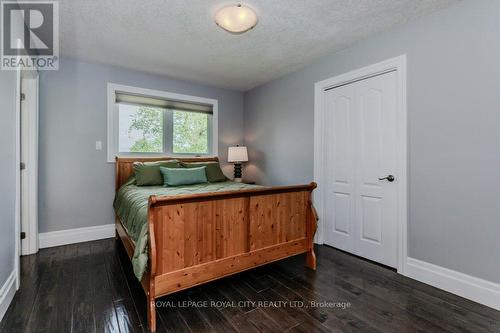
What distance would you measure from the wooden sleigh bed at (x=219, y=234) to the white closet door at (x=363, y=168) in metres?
0.71

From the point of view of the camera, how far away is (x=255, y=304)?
1850mm

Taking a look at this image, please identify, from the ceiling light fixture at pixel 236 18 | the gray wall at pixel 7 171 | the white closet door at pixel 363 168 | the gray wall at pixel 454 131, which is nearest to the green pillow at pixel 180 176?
the gray wall at pixel 7 171

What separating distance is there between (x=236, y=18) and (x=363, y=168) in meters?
2.03

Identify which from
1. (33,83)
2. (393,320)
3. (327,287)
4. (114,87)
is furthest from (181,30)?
(393,320)

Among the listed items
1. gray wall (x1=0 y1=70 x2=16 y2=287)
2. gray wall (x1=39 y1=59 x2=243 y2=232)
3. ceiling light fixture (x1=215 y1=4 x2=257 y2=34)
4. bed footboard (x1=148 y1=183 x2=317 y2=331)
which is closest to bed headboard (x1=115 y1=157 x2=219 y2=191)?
gray wall (x1=39 y1=59 x2=243 y2=232)

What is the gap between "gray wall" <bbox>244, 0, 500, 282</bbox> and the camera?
1856mm

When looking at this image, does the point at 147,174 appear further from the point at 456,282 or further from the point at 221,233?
the point at 456,282

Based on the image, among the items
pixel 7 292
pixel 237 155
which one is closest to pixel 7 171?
pixel 7 292

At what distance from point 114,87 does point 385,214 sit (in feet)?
12.5

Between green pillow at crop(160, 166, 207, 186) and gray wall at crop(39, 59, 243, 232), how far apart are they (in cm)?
88

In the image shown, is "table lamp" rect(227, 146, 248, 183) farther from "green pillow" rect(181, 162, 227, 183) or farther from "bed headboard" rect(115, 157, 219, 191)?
"bed headboard" rect(115, 157, 219, 191)

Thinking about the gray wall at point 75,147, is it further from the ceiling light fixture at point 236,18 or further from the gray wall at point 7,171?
the ceiling light fixture at point 236,18

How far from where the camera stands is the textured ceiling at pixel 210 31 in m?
2.07

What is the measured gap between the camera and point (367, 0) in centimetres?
201
